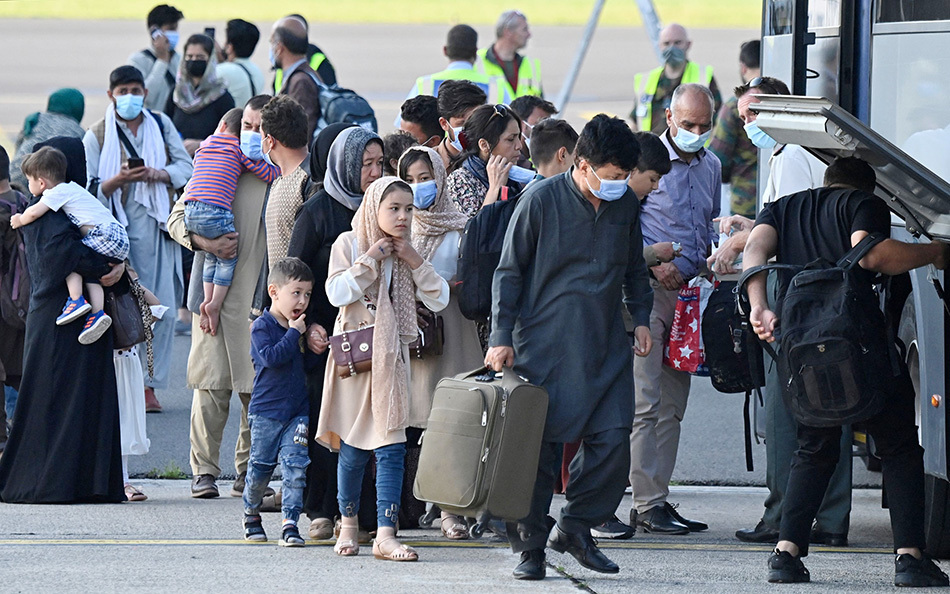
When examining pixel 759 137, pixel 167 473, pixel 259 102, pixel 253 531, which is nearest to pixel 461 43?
pixel 259 102

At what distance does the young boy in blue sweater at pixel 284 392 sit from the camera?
6.08 meters

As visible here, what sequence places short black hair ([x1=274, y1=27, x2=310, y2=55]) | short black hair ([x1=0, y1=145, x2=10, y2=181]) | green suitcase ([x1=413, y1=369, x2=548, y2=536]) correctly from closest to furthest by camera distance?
green suitcase ([x1=413, y1=369, x2=548, y2=536])
short black hair ([x1=0, y1=145, x2=10, y2=181])
short black hair ([x1=274, y1=27, x2=310, y2=55])

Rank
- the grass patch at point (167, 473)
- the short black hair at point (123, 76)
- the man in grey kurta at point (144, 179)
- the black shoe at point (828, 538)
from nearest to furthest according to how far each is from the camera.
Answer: the black shoe at point (828, 538)
the grass patch at point (167, 473)
the short black hair at point (123, 76)
the man in grey kurta at point (144, 179)

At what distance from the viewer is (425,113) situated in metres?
7.38

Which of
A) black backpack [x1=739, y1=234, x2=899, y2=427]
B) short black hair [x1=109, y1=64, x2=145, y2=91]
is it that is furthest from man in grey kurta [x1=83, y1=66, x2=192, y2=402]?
black backpack [x1=739, y1=234, x2=899, y2=427]

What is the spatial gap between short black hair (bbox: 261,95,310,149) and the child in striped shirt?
1.85 feet

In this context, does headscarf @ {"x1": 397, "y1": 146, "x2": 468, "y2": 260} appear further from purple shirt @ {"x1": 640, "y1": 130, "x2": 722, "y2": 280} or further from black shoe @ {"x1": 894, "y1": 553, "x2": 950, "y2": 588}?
black shoe @ {"x1": 894, "y1": 553, "x2": 950, "y2": 588}

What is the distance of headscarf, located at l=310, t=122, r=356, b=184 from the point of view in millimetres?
6441

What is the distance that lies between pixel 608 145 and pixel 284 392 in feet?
5.56

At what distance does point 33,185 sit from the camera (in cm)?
712

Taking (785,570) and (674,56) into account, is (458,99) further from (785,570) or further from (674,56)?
(674,56)

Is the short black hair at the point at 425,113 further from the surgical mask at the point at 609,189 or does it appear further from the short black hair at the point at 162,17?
the short black hair at the point at 162,17

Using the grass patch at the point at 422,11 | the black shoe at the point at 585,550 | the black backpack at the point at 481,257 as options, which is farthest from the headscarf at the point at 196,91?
the grass patch at the point at 422,11

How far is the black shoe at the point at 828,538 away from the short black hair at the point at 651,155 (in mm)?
1712
